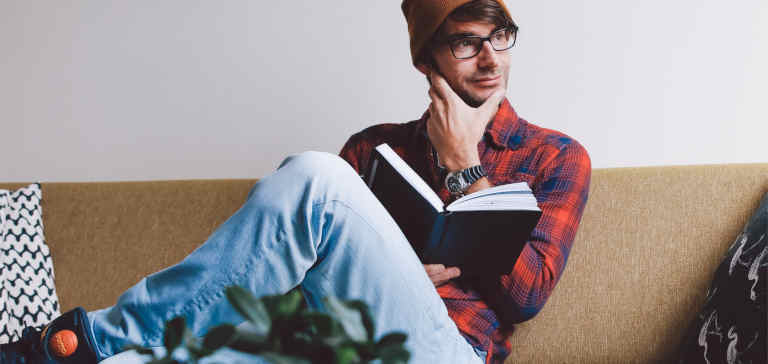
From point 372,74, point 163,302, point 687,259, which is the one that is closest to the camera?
point 163,302

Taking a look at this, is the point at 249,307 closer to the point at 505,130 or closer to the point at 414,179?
the point at 414,179

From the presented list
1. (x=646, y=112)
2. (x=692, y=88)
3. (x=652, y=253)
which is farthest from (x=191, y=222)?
(x=692, y=88)

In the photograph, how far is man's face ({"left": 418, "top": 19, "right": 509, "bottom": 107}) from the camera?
1373mm

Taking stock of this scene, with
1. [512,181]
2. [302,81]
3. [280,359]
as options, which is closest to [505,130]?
[512,181]

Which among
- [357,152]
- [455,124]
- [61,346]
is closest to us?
[61,346]

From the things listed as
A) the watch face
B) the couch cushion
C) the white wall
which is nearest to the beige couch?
the couch cushion

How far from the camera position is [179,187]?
1639 millimetres

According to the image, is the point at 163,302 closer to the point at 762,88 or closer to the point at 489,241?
the point at 489,241

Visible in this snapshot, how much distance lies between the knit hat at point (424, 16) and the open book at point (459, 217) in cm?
48

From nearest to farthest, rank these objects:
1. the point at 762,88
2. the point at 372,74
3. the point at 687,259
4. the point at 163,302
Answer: the point at 163,302 → the point at 687,259 → the point at 762,88 → the point at 372,74

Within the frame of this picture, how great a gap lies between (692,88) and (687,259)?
20.8 inches

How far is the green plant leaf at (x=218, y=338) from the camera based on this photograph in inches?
15.6

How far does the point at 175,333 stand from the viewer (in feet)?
1.35

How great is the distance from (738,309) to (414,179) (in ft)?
2.11
